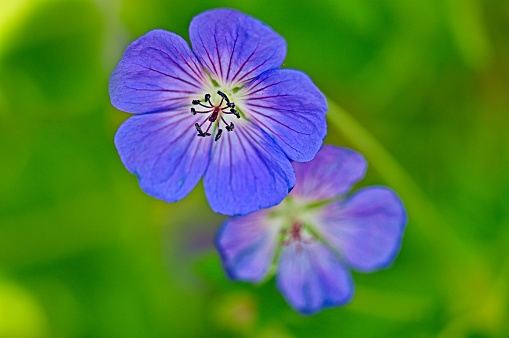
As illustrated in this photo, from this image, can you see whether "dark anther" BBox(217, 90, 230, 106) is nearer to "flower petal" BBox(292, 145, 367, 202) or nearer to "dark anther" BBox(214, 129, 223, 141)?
"dark anther" BBox(214, 129, 223, 141)

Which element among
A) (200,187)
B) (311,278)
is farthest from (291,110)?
(200,187)

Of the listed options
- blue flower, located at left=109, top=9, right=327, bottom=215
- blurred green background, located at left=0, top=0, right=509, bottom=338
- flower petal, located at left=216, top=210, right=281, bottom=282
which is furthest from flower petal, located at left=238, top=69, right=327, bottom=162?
blurred green background, located at left=0, top=0, right=509, bottom=338

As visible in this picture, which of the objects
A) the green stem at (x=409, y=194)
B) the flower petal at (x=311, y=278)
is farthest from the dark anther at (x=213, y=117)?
the flower petal at (x=311, y=278)

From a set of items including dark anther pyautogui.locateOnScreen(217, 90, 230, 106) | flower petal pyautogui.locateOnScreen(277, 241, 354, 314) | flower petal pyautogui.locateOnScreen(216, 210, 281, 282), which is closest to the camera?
dark anther pyautogui.locateOnScreen(217, 90, 230, 106)

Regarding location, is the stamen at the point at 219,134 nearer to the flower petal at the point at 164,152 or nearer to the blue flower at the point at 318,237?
the flower petal at the point at 164,152

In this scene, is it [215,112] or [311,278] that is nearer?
[215,112]

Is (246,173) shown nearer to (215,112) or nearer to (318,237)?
(215,112)

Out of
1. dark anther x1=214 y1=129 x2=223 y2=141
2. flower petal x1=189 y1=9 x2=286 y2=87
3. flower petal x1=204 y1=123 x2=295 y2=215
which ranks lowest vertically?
flower petal x1=204 y1=123 x2=295 y2=215
